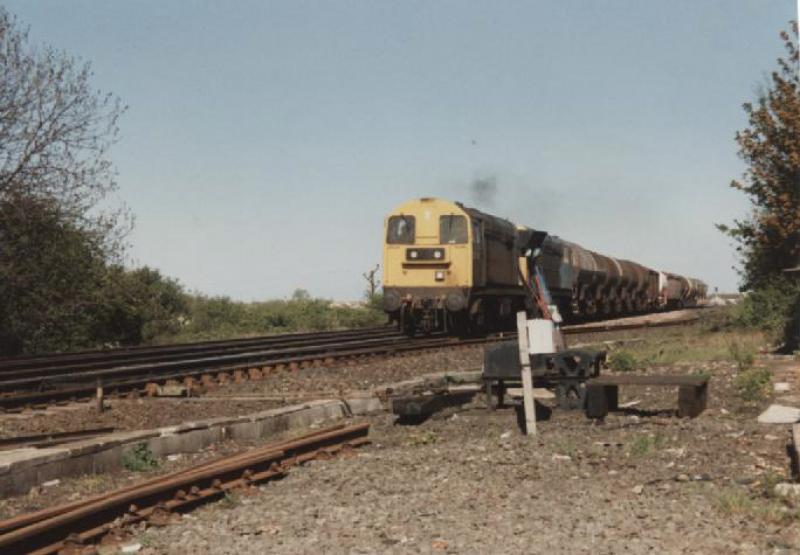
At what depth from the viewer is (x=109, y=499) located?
6121mm

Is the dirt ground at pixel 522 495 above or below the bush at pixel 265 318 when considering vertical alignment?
below

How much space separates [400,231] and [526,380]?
46.3ft

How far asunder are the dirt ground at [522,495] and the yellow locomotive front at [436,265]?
1196cm

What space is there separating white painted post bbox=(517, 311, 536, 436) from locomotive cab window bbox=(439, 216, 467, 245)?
13.0m

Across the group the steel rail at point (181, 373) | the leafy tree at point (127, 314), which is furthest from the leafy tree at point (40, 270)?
the steel rail at point (181, 373)

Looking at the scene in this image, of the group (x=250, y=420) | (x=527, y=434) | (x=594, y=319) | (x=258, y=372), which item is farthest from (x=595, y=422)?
(x=594, y=319)

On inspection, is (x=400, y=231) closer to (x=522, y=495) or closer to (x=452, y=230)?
(x=452, y=230)

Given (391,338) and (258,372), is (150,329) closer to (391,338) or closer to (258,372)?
(391,338)

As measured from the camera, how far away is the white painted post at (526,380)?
30.8 ft

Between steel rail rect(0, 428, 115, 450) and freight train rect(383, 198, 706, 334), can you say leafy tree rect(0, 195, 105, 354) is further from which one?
steel rail rect(0, 428, 115, 450)

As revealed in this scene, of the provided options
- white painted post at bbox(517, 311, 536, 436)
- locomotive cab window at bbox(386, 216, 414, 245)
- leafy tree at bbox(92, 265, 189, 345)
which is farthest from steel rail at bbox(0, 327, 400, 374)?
A: white painted post at bbox(517, 311, 536, 436)

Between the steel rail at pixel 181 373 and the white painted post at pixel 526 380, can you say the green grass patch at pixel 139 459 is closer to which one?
the white painted post at pixel 526 380

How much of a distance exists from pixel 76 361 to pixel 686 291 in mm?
51727

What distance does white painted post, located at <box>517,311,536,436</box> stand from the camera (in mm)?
9383
